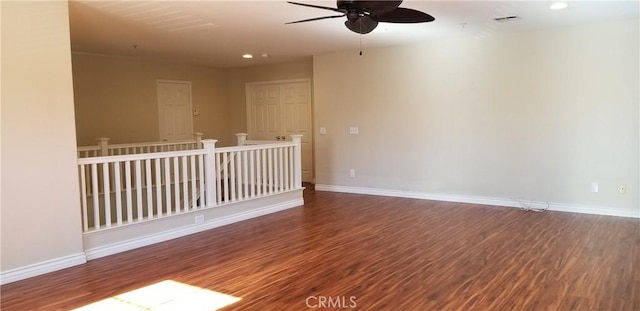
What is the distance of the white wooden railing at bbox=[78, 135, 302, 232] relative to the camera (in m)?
4.02

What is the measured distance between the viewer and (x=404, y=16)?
125 inches

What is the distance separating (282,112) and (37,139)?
510 cm

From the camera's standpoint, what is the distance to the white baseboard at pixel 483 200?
16.3ft

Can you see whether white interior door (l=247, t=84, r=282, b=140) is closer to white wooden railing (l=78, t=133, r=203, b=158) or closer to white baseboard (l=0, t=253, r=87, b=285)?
white wooden railing (l=78, t=133, r=203, b=158)

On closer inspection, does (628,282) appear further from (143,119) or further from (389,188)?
(143,119)

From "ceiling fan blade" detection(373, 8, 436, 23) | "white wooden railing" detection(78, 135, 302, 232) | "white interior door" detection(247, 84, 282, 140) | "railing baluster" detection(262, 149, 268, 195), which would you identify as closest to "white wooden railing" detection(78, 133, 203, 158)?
"white wooden railing" detection(78, 135, 302, 232)

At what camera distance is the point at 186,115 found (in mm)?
8039

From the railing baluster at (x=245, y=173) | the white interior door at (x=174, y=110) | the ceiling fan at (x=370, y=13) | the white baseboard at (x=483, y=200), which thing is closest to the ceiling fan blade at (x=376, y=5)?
the ceiling fan at (x=370, y=13)

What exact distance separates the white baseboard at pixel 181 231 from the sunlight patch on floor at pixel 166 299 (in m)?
0.96

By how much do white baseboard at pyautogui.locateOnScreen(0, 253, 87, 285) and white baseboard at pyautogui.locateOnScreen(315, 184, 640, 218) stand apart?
4122mm

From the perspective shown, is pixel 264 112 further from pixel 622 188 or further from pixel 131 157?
pixel 622 188

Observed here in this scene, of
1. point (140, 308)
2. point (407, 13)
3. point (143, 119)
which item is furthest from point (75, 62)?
point (407, 13)

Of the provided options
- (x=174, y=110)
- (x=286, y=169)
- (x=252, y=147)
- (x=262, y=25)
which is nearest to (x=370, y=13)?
(x=262, y=25)

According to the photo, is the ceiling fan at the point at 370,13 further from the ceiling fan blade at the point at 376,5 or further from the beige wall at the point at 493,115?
the beige wall at the point at 493,115
